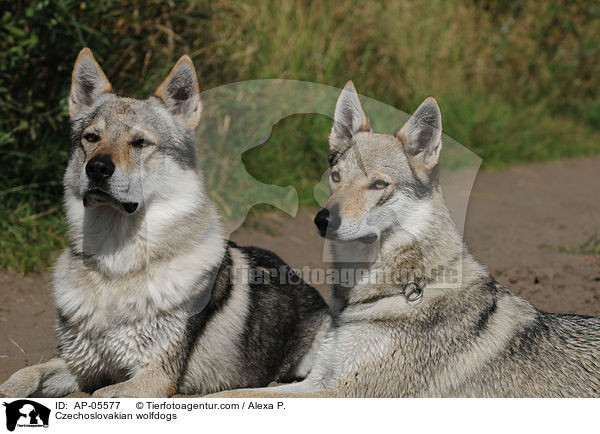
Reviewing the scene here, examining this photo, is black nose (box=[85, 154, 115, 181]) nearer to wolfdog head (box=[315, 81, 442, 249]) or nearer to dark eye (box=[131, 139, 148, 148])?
dark eye (box=[131, 139, 148, 148])

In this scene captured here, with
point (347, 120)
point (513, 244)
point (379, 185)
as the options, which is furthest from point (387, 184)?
point (513, 244)

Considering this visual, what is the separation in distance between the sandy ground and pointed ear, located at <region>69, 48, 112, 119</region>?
1646mm

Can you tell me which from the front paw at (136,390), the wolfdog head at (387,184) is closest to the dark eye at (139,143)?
the wolfdog head at (387,184)

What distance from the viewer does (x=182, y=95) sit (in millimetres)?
4098

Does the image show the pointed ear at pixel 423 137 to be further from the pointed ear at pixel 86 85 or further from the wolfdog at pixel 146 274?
the pointed ear at pixel 86 85

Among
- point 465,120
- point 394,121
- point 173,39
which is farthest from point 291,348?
point 465,120

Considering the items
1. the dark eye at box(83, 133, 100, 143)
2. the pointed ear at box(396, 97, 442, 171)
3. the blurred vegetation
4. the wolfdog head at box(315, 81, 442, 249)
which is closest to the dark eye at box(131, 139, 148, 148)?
the dark eye at box(83, 133, 100, 143)

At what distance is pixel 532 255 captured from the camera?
6195 millimetres

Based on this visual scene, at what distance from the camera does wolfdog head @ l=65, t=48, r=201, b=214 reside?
11.6 feet

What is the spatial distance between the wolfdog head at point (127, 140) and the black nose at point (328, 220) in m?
0.93

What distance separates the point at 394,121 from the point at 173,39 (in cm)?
315

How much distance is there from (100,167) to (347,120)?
1.54 metres
